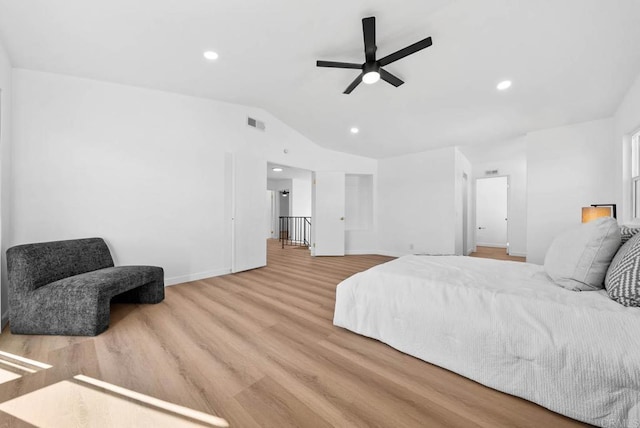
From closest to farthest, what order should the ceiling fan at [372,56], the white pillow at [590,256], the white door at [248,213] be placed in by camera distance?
the white pillow at [590,256] → the ceiling fan at [372,56] → the white door at [248,213]

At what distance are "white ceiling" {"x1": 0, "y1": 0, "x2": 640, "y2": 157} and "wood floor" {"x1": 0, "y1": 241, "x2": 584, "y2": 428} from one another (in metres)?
2.76

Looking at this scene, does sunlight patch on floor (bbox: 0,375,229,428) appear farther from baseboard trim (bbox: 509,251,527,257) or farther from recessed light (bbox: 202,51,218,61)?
baseboard trim (bbox: 509,251,527,257)

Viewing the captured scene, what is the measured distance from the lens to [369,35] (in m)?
2.13

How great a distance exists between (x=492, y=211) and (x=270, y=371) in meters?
8.51

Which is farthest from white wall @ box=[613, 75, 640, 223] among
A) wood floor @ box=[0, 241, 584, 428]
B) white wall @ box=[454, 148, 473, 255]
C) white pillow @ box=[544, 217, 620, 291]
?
wood floor @ box=[0, 241, 584, 428]

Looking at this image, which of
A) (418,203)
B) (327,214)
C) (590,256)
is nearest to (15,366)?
(590,256)

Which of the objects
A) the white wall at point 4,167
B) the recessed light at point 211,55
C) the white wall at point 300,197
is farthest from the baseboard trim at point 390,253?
the white wall at point 4,167

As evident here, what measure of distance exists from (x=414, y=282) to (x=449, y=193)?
4206mm

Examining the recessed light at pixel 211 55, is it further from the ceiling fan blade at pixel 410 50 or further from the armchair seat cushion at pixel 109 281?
the armchair seat cushion at pixel 109 281

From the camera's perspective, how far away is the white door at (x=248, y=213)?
404 cm

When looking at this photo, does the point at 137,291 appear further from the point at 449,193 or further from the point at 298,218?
the point at 298,218

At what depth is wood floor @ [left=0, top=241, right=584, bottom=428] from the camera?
1.19m

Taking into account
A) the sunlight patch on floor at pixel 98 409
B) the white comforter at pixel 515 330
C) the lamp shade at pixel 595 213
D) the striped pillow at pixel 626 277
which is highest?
the lamp shade at pixel 595 213

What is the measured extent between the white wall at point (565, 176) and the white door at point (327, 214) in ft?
12.6
